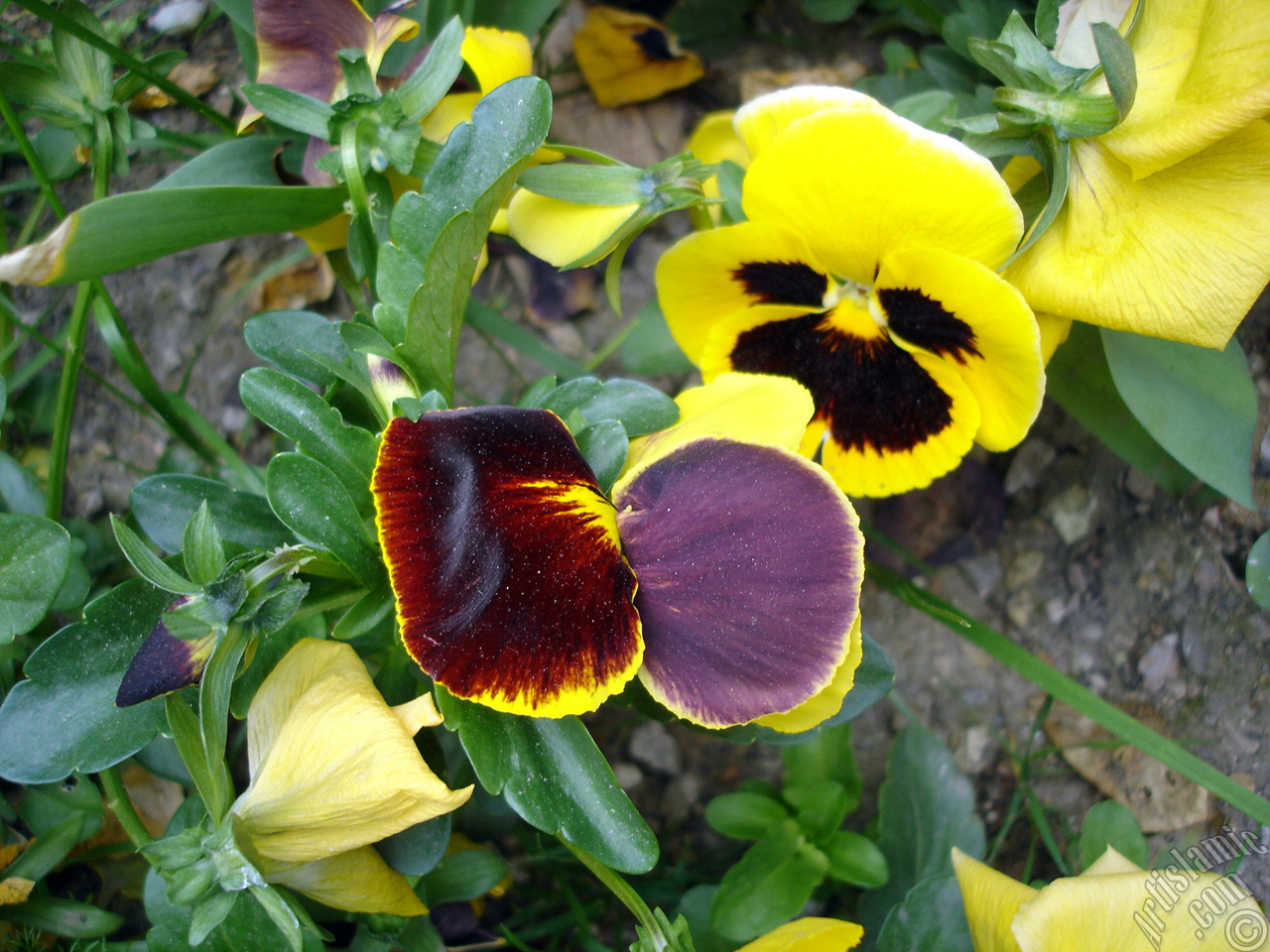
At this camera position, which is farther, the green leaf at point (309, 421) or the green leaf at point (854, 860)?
the green leaf at point (854, 860)

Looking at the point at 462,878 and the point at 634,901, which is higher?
the point at 634,901

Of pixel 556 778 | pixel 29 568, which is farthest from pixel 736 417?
pixel 29 568

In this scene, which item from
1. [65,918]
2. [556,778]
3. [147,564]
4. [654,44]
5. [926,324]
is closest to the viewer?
[147,564]

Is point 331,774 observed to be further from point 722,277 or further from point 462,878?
point 722,277

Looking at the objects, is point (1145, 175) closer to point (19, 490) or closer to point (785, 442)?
point (785, 442)

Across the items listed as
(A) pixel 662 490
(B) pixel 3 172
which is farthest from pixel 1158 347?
(B) pixel 3 172

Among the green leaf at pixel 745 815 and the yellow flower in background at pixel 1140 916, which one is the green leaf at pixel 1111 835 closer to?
the yellow flower in background at pixel 1140 916

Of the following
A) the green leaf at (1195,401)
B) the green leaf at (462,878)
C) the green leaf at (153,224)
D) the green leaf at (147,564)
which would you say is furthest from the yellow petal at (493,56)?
the green leaf at (462,878)
